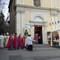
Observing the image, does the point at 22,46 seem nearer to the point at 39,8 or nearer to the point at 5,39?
the point at 5,39

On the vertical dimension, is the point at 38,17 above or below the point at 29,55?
above

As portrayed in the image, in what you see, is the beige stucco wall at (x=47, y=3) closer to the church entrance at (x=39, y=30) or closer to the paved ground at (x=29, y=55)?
the church entrance at (x=39, y=30)

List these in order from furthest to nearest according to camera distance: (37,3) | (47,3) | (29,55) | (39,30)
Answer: (47,3) < (37,3) < (39,30) < (29,55)

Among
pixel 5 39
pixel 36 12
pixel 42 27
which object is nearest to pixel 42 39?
pixel 42 27

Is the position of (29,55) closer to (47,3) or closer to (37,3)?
(37,3)

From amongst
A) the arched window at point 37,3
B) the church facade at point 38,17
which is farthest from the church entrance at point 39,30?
the arched window at point 37,3

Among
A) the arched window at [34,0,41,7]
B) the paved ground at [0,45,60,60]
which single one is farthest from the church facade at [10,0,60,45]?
the paved ground at [0,45,60,60]

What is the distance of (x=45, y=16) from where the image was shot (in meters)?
38.0

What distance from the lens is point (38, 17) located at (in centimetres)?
3781

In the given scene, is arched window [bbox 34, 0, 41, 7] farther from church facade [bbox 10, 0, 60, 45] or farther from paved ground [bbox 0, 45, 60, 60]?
paved ground [bbox 0, 45, 60, 60]

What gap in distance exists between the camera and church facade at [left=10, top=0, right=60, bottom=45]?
118 feet

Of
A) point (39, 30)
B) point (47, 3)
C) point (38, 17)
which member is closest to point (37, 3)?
point (47, 3)

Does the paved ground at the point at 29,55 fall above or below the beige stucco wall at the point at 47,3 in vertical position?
below

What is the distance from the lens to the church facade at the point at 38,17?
35875 mm
